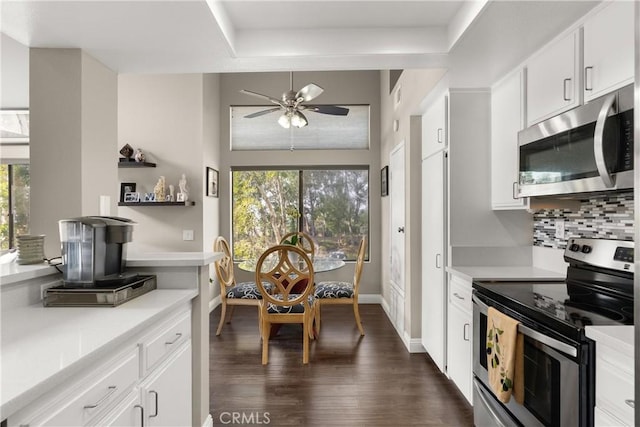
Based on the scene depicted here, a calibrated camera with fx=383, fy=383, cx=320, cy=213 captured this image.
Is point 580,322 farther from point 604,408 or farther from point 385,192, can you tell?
point 385,192

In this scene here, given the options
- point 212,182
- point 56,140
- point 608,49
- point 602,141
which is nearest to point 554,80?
point 608,49

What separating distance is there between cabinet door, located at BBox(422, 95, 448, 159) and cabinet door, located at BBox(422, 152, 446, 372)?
77 mm

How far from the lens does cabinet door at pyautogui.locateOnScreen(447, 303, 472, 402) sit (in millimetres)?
2422

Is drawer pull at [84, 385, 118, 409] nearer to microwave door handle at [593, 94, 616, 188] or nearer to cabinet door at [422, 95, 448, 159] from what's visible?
microwave door handle at [593, 94, 616, 188]

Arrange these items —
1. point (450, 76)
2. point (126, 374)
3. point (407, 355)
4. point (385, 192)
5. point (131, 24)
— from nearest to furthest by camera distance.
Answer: point (126, 374) → point (131, 24) → point (450, 76) → point (407, 355) → point (385, 192)

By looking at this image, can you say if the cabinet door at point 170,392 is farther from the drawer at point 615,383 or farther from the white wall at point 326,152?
the white wall at point 326,152

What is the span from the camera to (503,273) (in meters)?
2.42

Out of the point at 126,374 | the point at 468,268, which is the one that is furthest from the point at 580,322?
the point at 126,374

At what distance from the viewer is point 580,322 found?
1.36 m

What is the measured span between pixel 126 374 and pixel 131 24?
5.33 ft

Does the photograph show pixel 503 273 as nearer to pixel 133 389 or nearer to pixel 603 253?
pixel 603 253

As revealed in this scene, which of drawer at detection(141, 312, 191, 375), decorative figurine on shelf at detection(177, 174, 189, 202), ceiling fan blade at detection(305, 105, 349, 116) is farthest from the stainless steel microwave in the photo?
decorative figurine on shelf at detection(177, 174, 189, 202)

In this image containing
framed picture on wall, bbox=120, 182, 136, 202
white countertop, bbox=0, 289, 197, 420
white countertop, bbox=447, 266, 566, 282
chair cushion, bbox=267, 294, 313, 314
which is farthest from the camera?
framed picture on wall, bbox=120, 182, 136, 202

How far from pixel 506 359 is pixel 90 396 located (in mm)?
1635
